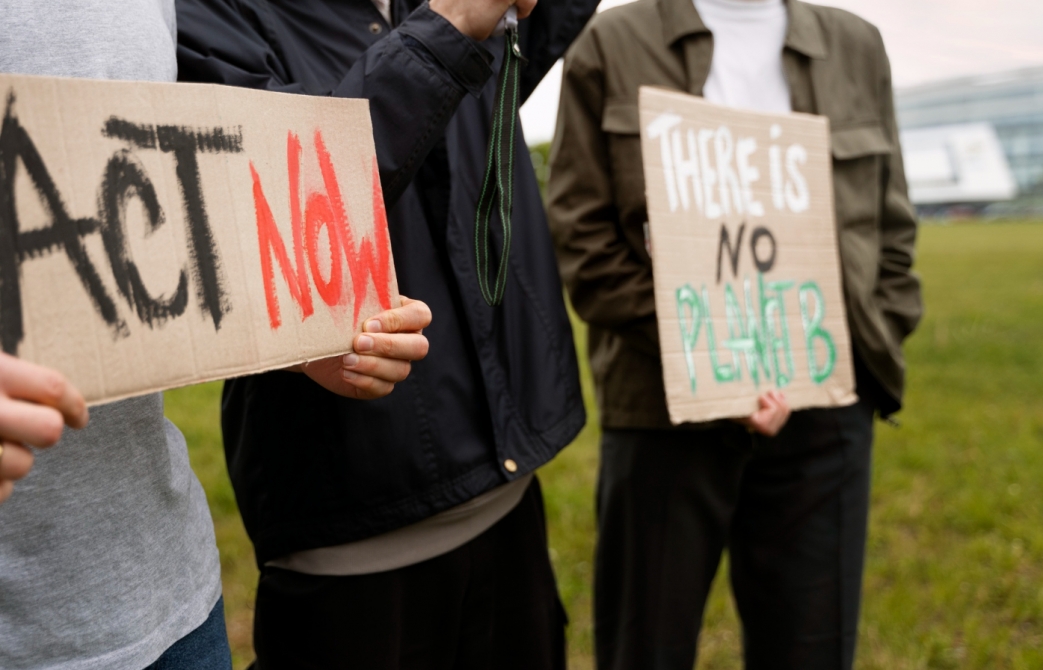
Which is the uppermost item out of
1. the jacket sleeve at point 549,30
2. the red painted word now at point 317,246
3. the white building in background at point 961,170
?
the white building in background at point 961,170

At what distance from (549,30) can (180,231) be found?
819 millimetres

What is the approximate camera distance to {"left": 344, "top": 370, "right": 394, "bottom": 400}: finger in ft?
3.34

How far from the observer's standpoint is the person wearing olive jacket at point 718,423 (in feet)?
5.97

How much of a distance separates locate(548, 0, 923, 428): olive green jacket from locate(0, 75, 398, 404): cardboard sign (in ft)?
2.78

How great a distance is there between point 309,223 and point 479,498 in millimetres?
558

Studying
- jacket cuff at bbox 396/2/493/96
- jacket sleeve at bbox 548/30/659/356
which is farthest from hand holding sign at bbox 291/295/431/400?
jacket sleeve at bbox 548/30/659/356

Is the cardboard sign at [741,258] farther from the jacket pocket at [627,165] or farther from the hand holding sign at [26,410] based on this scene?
the hand holding sign at [26,410]

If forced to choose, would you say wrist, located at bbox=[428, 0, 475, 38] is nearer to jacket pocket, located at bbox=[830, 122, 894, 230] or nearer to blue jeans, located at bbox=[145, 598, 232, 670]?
blue jeans, located at bbox=[145, 598, 232, 670]

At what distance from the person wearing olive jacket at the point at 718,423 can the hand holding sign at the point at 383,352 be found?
0.82m

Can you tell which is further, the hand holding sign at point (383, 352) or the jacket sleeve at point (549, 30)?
the jacket sleeve at point (549, 30)

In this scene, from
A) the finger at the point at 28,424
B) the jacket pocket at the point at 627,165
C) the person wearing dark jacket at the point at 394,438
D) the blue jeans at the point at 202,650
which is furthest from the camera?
the jacket pocket at the point at 627,165

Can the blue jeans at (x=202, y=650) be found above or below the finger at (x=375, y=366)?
below

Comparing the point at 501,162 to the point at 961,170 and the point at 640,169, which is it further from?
the point at 961,170

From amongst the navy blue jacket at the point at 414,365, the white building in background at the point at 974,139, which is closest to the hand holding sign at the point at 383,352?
the navy blue jacket at the point at 414,365
